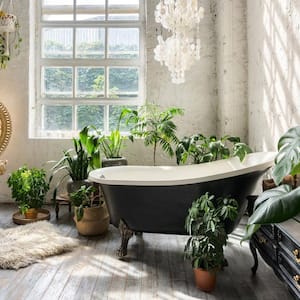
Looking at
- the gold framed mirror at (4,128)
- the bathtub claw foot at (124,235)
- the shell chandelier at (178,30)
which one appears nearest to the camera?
the bathtub claw foot at (124,235)

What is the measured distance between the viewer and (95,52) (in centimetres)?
475

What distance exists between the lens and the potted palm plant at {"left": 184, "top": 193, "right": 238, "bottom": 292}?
2189 millimetres

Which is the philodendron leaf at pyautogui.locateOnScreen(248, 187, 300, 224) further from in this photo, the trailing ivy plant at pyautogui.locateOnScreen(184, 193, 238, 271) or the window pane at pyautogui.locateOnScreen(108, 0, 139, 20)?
the window pane at pyautogui.locateOnScreen(108, 0, 139, 20)

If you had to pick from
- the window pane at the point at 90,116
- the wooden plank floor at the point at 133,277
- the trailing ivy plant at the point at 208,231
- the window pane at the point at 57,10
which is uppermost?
the window pane at the point at 57,10

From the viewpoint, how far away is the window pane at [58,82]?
15.7ft

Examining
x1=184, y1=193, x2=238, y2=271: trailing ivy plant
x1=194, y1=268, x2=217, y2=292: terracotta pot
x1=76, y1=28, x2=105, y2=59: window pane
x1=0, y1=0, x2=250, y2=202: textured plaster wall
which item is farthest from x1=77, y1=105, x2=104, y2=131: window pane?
x1=194, y1=268, x2=217, y2=292: terracotta pot

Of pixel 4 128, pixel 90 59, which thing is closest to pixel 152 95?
pixel 90 59

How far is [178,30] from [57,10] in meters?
2.33

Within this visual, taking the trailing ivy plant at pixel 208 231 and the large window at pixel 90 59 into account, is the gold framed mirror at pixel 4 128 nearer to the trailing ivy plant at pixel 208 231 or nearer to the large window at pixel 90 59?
the large window at pixel 90 59

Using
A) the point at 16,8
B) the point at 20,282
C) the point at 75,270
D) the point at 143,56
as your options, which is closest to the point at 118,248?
the point at 75,270

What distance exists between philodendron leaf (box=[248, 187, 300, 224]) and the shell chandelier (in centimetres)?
214

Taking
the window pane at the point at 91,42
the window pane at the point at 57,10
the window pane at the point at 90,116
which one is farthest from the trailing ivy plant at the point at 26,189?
the window pane at the point at 57,10

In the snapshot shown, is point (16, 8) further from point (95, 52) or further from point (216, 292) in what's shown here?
point (216, 292)

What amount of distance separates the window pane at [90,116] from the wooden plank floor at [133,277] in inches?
79.8
